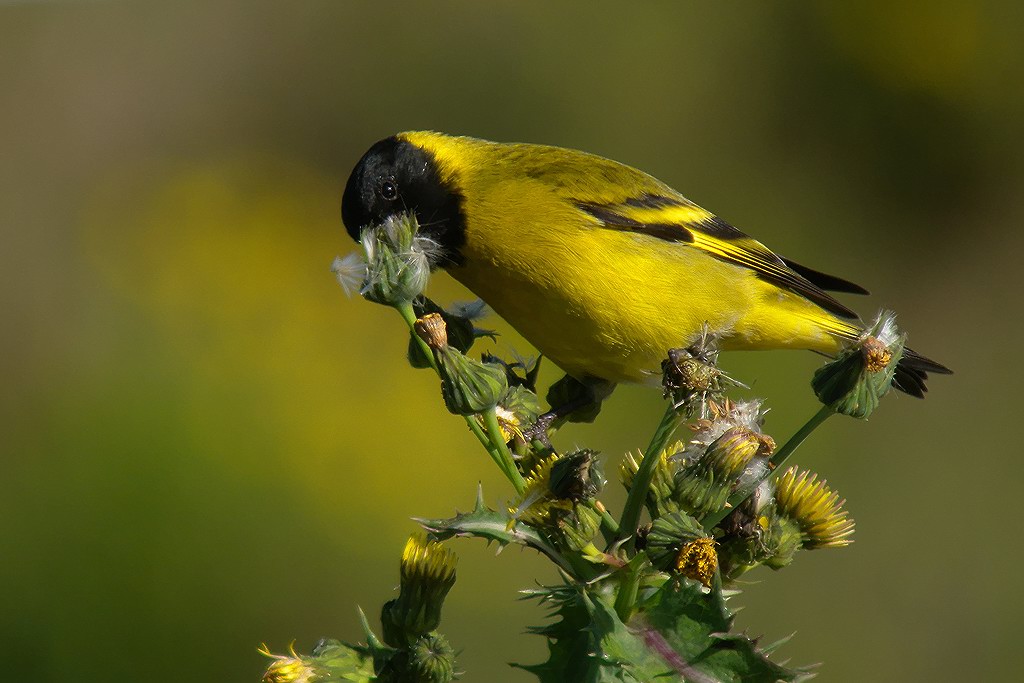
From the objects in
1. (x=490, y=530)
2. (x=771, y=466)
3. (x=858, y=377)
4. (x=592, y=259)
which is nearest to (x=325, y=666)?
(x=490, y=530)

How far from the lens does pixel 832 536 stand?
2.34 meters

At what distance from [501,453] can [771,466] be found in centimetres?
57

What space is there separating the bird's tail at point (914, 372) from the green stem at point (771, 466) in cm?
184

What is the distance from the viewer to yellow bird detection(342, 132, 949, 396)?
3.52 meters

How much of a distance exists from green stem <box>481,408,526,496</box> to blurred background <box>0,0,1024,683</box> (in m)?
2.67

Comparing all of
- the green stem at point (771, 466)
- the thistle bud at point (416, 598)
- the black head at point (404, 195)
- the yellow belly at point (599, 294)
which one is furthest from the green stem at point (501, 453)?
the black head at point (404, 195)

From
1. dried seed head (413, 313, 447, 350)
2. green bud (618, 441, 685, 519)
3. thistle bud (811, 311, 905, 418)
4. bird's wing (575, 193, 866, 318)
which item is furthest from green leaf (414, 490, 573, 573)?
bird's wing (575, 193, 866, 318)

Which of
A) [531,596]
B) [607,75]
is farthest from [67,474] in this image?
[607,75]

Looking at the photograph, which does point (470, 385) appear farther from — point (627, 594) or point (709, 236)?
point (709, 236)

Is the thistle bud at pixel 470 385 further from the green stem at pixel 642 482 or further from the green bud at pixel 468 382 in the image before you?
the green stem at pixel 642 482

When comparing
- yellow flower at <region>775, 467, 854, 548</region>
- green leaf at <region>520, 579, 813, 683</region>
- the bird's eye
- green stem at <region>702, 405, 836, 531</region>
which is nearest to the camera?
green leaf at <region>520, 579, 813, 683</region>

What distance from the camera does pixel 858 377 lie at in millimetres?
Result: 2188

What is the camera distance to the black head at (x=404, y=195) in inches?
143

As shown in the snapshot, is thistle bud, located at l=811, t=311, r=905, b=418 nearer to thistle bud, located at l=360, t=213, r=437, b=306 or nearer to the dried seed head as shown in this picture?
the dried seed head
